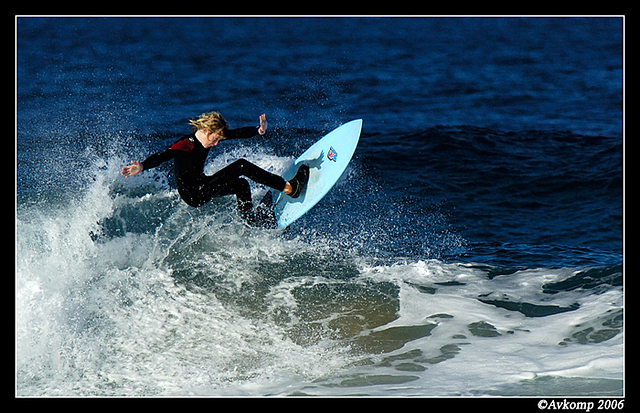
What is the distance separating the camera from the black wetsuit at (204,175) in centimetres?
648

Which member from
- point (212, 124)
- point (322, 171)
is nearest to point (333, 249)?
point (322, 171)

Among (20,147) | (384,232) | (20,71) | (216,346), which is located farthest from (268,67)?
(216,346)

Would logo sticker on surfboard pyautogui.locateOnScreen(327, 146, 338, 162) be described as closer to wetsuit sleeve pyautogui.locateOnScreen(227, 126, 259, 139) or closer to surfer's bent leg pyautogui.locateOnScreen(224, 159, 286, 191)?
surfer's bent leg pyautogui.locateOnScreen(224, 159, 286, 191)

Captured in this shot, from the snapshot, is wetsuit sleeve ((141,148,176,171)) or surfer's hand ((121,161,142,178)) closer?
surfer's hand ((121,161,142,178))

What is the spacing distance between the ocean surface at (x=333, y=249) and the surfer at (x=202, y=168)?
118 centimetres

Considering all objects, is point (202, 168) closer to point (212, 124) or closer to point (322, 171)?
point (212, 124)

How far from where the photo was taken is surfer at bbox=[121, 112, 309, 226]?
6367mm

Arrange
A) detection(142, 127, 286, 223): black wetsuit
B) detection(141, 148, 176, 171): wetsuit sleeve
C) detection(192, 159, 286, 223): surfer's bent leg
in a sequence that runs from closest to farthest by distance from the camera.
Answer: detection(141, 148, 176, 171): wetsuit sleeve, detection(142, 127, 286, 223): black wetsuit, detection(192, 159, 286, 223): surfer's bent leg

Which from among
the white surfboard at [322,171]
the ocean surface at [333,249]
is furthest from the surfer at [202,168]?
the ocean surface at [333,249]

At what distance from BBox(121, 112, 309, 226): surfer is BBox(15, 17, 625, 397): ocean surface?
118 centimetres

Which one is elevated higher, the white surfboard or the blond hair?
the blond hair

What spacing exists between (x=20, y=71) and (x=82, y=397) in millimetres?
14948

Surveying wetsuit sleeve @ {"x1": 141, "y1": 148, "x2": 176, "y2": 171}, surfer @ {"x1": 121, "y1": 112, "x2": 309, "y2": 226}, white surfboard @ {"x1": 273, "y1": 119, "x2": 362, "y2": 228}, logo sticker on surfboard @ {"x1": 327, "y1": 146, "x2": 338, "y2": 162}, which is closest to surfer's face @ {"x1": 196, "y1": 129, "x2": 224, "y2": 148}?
surfer @ {"x1": 121, "y1": 112, "x2": 309, "y2": 226}

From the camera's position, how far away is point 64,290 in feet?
22.1
